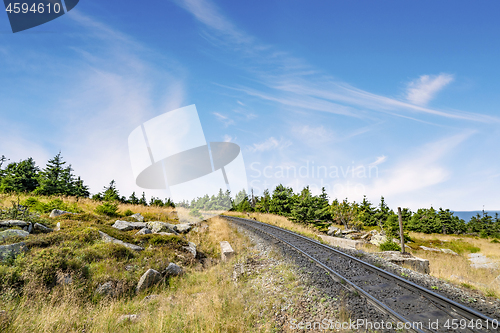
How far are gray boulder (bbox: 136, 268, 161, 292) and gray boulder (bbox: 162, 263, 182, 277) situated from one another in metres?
0.47

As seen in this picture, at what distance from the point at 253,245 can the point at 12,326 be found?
10.5m

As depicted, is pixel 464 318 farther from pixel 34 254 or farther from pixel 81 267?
pixel 34 254

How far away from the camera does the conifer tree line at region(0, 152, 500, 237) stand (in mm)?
25859

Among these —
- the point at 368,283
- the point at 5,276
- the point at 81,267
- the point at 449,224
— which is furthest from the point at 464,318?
the point at 449,224

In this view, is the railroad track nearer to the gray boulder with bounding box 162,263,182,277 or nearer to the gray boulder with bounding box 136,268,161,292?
the gray boulder with bounding box 162,263,182,277

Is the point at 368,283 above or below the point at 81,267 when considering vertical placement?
below

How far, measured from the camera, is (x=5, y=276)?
4.96m

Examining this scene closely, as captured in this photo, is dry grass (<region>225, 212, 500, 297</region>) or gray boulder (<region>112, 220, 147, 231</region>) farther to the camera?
gray boulder (<region>112, 220, 147, 231</region>)

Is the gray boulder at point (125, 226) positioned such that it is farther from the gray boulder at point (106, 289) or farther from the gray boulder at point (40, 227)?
the gray boulder at point (106, 289)

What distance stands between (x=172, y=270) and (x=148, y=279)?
3.57 ft

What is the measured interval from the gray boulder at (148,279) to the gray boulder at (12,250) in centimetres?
340

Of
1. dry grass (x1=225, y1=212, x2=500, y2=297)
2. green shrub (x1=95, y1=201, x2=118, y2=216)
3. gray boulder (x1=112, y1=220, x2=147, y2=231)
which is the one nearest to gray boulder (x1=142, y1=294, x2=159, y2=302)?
gray boulder (x1=112, y1=220, x2=147, y2=231)

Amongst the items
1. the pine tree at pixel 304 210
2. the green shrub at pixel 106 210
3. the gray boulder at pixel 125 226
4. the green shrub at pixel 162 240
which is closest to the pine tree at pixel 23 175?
the green shrub at pixel 106 210

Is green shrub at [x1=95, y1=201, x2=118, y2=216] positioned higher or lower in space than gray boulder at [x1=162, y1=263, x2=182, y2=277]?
higher
